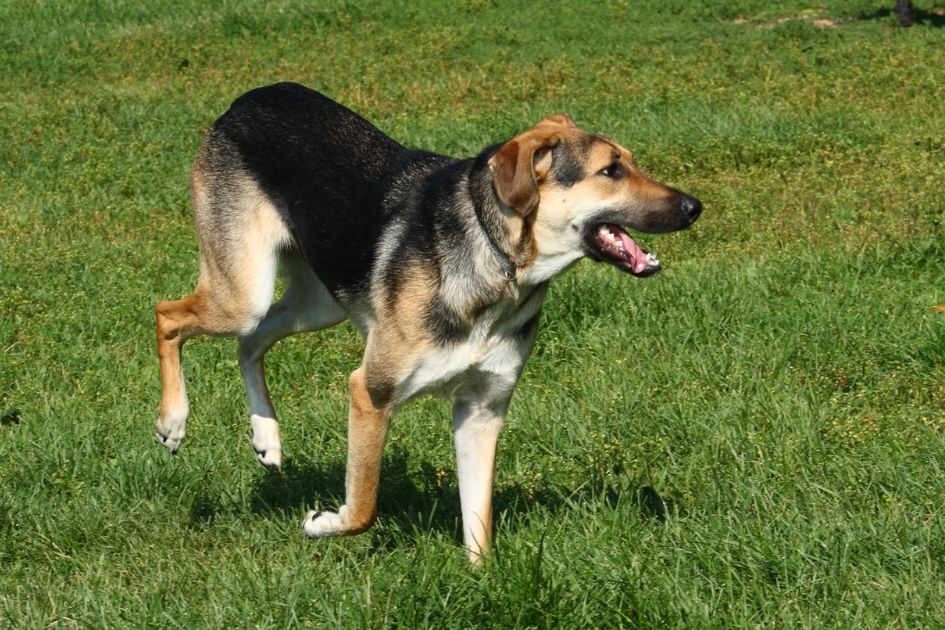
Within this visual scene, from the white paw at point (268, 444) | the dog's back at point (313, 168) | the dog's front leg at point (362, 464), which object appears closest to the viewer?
the dog's front leg at point (362, 464)

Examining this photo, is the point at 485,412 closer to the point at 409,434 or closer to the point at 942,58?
the point at 409,434

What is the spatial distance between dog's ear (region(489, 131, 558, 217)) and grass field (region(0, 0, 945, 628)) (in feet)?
3.65

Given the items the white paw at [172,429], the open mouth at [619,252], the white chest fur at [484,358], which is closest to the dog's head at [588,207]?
the open mouth at [619,252]

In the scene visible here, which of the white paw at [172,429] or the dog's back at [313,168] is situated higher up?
the dog's back at [313,168]

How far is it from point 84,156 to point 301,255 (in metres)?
6.11

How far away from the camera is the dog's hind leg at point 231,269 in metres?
5.52

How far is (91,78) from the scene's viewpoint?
15.4 metres

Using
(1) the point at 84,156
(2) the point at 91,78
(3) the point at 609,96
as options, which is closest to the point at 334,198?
→ (1) the point at 84,156

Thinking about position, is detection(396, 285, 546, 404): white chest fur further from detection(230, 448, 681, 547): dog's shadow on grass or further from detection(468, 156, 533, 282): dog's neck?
detection(230, 448, 681, 547): dog's shadow on grass

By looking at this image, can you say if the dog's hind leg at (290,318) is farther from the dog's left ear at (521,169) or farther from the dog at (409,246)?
the dog's left ear at (521,169)

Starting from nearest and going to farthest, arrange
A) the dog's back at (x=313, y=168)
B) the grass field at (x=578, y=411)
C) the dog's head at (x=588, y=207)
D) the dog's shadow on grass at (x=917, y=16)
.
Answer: the grass field at (x=578, y=411) → the dog's head at (x=588, y=207) → the dog's back at (x=313, y=168) → the dog's shadow on grass at (x=917, y=16)

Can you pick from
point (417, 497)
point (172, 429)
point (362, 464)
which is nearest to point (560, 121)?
point (362, 464)

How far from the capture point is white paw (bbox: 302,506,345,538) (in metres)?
4.83

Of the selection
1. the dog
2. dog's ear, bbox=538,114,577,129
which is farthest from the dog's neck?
dog's ear, bbox=538,114,577,129
